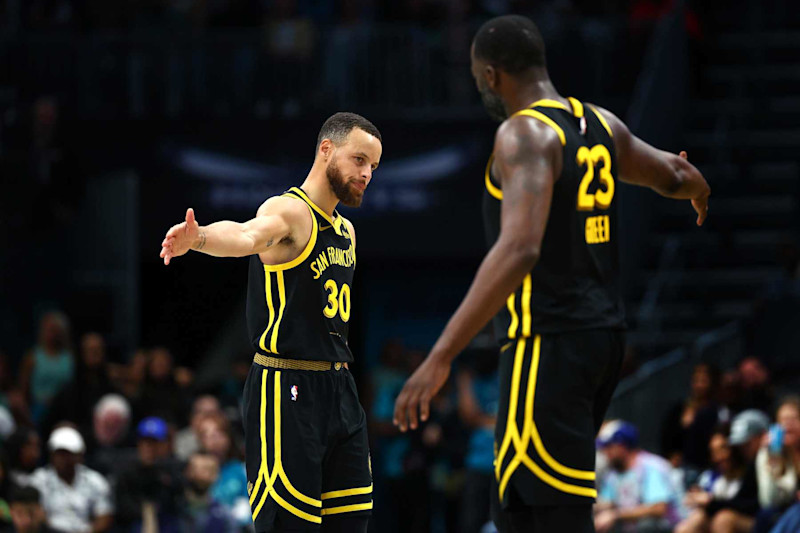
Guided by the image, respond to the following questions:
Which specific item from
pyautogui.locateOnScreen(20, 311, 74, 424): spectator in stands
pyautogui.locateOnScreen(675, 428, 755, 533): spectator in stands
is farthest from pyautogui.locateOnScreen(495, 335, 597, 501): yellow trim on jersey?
pyautogui.locateOnScreen(20, 311, 74, 424): spectator in stands

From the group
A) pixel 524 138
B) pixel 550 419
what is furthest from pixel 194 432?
pixel 524 138

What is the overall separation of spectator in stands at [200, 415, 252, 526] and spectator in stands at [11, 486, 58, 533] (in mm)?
1631

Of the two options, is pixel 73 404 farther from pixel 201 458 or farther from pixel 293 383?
pixel 293 383

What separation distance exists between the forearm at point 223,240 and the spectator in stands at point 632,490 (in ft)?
23.9

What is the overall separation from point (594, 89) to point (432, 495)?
17.5 ft

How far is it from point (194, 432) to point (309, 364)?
26.7 feet

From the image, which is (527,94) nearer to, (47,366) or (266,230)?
(266,230)

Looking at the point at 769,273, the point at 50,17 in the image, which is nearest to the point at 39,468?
the point at 50,17

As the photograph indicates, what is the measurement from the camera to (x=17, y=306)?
1752 centimetres

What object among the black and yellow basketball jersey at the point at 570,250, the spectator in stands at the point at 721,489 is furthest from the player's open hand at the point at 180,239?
the spectator in stands at the point at 721,489

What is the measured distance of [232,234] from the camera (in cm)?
584

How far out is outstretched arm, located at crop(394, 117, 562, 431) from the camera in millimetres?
4867

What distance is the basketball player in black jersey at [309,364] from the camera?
6.26m

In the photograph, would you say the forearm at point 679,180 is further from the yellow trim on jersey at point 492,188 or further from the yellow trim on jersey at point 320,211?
the yellow trim on jersey at point 320,211
